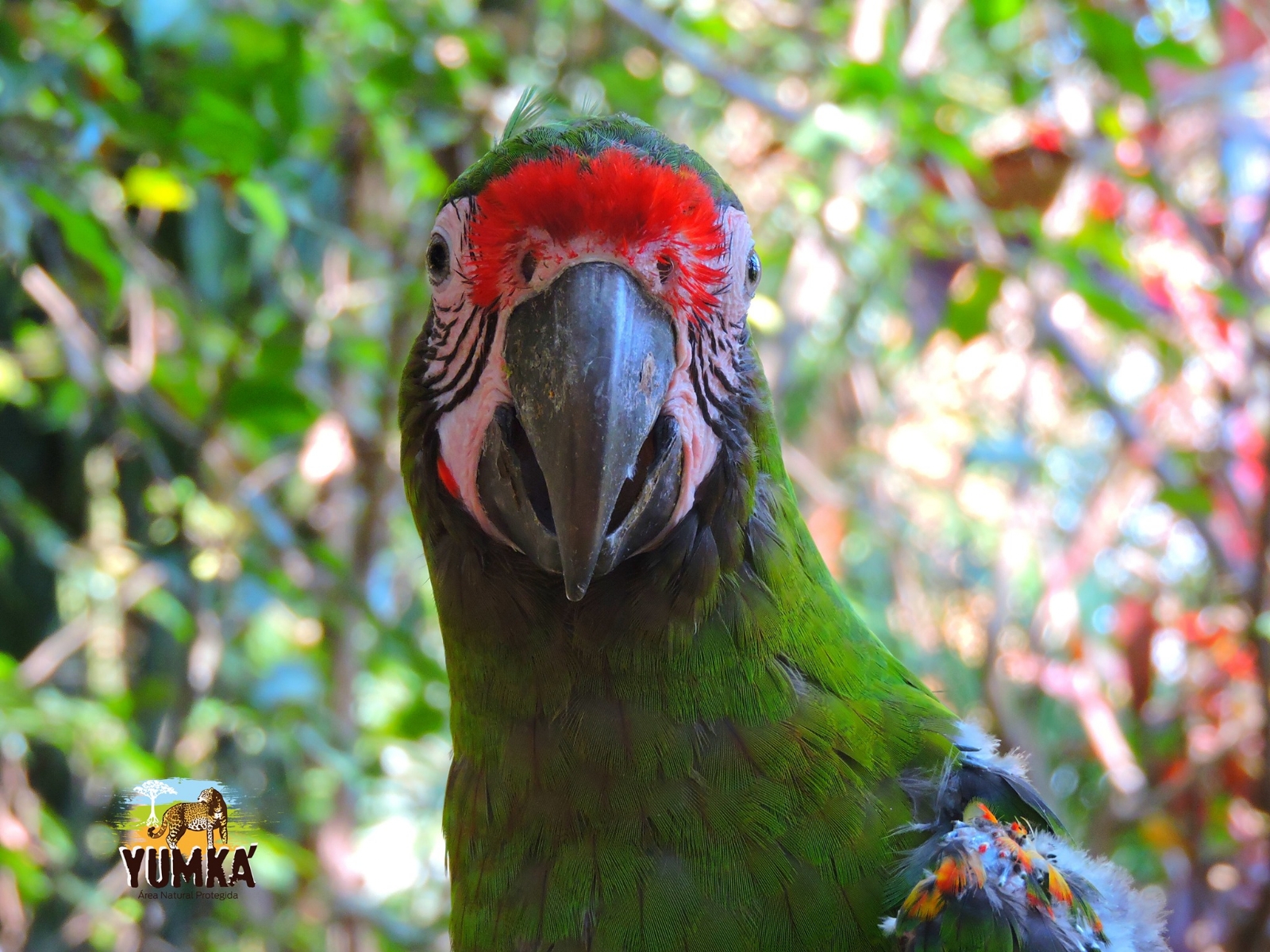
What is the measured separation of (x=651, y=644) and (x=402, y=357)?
173 cm

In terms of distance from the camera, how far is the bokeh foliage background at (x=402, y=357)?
2.03 meters

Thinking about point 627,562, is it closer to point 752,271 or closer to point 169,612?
point 752,271

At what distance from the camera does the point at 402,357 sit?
2.69 meters

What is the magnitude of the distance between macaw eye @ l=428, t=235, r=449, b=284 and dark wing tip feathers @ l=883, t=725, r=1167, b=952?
0.82 meters

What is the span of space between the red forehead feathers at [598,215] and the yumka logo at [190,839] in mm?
966

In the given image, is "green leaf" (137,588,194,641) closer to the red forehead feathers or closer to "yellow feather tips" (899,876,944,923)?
the red forehead feathers

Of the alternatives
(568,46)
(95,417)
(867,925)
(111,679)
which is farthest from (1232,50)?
(111,679)

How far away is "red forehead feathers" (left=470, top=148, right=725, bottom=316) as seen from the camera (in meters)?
1.09

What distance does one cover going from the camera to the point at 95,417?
2621 millimetres

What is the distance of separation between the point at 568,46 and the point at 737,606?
99.0 inches

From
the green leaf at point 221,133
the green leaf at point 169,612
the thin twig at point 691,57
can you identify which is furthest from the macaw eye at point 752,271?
the green leaf at point 169,612

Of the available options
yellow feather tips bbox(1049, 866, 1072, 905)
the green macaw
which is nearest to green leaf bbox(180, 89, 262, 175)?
the green macaw

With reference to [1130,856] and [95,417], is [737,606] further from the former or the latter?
[1130,856]

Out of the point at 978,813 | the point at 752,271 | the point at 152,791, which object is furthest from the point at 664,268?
the point at 152,791
